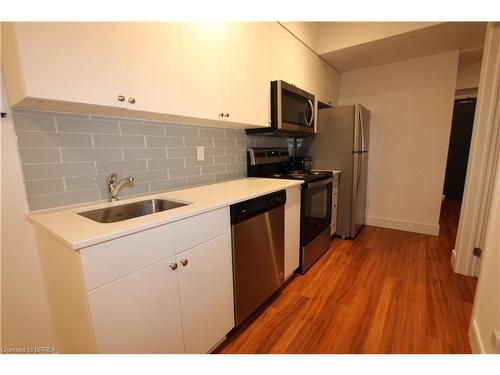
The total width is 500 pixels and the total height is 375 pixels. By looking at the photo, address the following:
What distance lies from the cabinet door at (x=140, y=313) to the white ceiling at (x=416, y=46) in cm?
302

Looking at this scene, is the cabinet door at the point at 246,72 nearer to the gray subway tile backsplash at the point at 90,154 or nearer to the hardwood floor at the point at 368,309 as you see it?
the gray subway tile backsplash at the point at 90,154

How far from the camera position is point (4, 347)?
3.39ft

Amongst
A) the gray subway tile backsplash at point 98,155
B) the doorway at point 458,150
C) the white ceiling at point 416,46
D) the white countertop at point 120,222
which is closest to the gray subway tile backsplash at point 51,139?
the gray subway tile backsplash at point 98,155

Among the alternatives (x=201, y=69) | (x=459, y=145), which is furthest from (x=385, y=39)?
(x=459, y=145)

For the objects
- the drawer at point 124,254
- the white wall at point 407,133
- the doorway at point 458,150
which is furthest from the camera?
the doorway at point 458,150

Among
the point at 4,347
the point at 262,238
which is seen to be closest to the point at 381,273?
the point at 262,238

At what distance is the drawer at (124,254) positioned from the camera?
0.75 m

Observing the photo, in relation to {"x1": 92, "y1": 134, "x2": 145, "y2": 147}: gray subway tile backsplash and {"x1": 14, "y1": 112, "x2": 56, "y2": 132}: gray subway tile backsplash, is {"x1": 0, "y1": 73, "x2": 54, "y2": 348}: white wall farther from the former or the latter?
{"x1": 92, "y1": 134, "x2": 145, "y2": 147}: gray subway tile backsplash

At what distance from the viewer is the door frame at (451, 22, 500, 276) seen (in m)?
1.85

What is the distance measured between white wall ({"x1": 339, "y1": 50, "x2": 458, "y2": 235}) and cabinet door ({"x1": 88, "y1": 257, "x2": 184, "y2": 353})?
3.29 m
